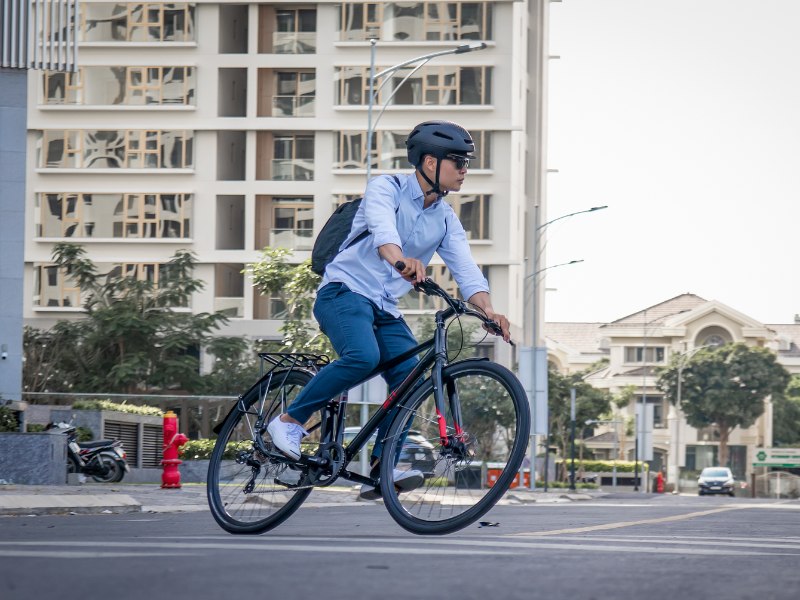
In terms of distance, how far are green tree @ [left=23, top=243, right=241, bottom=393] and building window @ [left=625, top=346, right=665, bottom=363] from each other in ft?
208

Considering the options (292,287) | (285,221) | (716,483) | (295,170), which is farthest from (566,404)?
(292,287)

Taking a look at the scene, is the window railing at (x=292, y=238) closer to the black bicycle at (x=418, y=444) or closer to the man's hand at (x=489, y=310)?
the black bicycle at (x=418, y=444)

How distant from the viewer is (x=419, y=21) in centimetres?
5981

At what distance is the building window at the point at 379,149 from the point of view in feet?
196

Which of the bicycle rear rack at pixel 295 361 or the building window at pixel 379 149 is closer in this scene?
the bicycle rear rack at pixel 295 361

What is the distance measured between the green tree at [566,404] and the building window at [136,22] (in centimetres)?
2040

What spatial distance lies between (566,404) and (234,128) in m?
22.2

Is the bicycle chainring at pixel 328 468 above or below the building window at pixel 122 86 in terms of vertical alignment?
below

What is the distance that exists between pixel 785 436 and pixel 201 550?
10482 cm

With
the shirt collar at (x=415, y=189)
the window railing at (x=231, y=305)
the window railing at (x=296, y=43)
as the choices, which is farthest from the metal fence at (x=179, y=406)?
the window railing at (x=296, y=43)

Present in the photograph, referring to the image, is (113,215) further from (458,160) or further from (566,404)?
(458,160)

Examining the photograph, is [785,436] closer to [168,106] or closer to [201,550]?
[168,106]

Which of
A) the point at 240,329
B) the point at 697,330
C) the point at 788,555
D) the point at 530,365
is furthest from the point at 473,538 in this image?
the point at 697,330

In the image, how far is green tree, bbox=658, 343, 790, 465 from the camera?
9275 centimetres
